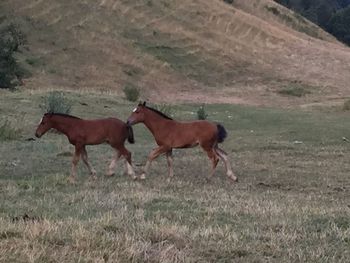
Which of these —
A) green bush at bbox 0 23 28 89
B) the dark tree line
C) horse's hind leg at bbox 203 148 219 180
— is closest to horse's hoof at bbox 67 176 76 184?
horse's hind leg at bbox 203 148 219 180

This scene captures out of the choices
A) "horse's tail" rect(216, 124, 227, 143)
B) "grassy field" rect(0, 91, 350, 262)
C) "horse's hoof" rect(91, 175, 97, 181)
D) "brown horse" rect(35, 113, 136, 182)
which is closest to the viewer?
"grassy field" rect(0, 91, 350, 262)

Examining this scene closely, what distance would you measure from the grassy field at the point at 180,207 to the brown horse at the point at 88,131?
1.85 ft

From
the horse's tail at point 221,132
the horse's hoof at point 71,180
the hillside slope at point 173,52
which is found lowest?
the hillside slope at point 173,52

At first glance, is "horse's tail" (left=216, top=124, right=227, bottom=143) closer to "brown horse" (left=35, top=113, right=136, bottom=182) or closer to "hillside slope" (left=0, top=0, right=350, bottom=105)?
"brown horse" (left=35, top=113, right=136, bottom=182)

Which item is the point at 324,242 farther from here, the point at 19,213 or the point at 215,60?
the point at 215,60

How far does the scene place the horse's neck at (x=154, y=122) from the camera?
14.7 meters

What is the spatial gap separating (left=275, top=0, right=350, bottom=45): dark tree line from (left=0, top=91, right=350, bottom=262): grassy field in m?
84.1

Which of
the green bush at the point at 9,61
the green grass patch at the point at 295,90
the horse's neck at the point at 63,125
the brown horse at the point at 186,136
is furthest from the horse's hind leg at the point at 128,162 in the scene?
the green grass patch at the point at 295,90

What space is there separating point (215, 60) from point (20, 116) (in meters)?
35.6

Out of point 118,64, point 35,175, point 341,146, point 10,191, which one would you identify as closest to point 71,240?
point 10,191

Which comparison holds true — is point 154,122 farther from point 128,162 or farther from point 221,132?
point 221,132

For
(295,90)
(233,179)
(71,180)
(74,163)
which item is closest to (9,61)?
(295,90)

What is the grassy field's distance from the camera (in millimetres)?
6676

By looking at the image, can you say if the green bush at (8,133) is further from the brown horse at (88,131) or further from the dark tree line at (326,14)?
the dark tree line at (326,14)
